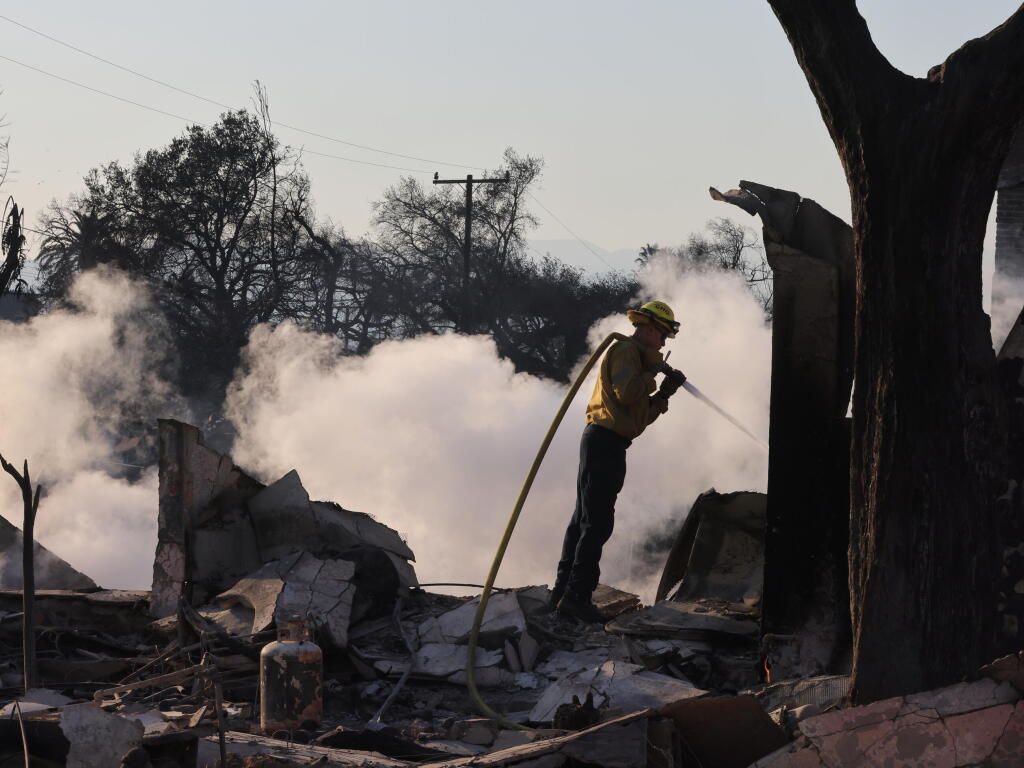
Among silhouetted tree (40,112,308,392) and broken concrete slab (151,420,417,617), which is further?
silhouetted tree (40,112,308,392)

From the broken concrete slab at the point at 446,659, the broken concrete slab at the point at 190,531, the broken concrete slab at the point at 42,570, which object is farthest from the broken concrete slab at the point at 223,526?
the broken concrete slab at the point at 42,570

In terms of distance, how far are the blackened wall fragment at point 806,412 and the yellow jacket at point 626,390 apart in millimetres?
1234

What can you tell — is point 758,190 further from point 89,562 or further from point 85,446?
point 85,446

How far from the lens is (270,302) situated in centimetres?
2952

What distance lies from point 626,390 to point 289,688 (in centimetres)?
285

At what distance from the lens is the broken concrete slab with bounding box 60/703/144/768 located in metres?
4.96

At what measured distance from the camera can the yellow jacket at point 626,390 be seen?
25.6ft

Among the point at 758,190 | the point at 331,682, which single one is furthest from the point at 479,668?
the point at 758,190

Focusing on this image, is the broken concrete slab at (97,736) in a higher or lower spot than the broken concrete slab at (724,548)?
lower

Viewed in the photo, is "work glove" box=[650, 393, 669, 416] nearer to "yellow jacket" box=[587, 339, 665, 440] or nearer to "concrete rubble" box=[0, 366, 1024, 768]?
"yellow jacket" box=[587, 339, 665, 440]

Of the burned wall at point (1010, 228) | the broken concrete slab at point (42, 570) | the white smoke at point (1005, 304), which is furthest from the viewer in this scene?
the burned wall at point (1010, 228)

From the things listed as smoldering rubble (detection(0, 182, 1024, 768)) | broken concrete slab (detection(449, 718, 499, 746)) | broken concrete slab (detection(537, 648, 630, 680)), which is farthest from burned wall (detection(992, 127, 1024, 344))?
broken concrete slab (detection(449, 718, 499, 746))

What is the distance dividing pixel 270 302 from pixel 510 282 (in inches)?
251

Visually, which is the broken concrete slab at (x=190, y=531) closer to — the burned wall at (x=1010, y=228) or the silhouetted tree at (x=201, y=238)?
the burned wall at (x=1010, y=228)
